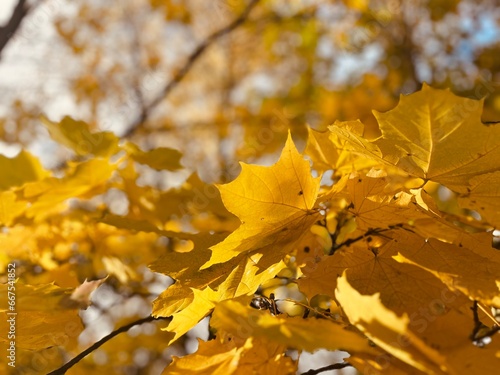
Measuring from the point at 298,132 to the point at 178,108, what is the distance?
16.3 feet

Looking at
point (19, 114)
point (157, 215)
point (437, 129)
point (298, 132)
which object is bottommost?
point (19, 114)

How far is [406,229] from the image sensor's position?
2.31 ft

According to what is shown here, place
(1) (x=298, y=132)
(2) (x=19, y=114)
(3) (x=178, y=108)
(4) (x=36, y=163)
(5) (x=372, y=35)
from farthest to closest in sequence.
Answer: (3) (x=178, y=108) → (2) (x=19, y=114) → (5) (x=372, y=35) → (1) (x=298, y=132) → (4) (x=36, y=163)

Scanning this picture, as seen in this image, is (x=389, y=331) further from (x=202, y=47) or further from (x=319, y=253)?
(x=202, y=47)

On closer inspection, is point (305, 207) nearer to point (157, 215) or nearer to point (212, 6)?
point (157, 215)

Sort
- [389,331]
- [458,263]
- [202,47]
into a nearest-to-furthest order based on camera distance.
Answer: [389,331], [458,263], [202,47]

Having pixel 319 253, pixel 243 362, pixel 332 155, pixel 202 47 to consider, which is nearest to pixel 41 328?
pixel 243 362

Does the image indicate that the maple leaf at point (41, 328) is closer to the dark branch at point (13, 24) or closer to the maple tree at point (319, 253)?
the maple tree at point (319, 253)

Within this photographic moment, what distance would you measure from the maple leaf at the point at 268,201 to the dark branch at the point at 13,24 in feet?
4.98

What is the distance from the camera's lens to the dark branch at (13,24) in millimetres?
1843

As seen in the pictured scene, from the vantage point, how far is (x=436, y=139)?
0.66m

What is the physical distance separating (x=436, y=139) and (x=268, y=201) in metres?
0.24

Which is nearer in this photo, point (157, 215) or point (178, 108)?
point (157, 215)

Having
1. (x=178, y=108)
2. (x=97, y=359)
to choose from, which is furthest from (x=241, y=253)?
(x=178, y=108)
